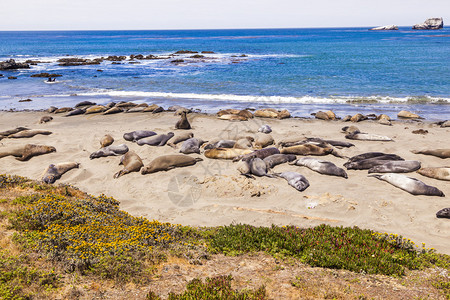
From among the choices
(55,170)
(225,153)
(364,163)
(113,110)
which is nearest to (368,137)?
(364,163)

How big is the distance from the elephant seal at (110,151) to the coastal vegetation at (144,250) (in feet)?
18.2

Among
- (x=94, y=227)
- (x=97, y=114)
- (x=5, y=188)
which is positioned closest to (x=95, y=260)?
(x=94, y=227)

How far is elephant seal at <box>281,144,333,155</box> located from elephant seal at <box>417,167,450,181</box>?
3.42 m

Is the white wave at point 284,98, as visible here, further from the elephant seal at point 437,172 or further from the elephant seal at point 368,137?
the elephant seal at point 437,172

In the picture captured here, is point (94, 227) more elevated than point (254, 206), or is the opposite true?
point (94, 227)

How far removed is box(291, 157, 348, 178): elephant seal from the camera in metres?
11.6

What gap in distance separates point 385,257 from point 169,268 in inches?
154

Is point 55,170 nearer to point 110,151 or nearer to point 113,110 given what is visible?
point 110,151

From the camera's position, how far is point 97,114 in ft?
72.1

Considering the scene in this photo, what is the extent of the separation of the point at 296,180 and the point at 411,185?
3511 millimetres

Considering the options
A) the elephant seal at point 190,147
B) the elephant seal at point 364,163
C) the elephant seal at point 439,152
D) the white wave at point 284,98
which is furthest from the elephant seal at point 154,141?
the white wave at point 284,98

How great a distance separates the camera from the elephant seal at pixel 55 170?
1138 centimetres

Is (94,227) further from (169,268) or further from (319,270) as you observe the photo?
(319,270)

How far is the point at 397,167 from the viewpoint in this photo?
38.1 ft
